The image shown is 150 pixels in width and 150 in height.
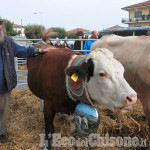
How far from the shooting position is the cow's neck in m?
2.15

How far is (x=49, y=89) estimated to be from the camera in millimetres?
2504

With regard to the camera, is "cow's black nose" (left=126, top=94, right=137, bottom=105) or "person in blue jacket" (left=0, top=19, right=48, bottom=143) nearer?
"cow's black nose" (left=126, top=94, right=137, bottom=105)

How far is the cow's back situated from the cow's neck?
0.12 meters

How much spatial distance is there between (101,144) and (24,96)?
2660 mm

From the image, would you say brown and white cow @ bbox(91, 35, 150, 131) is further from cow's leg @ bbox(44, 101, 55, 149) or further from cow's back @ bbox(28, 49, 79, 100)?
cow's leg @ bbox(44, 101, 55, 149)

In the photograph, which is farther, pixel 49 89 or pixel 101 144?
pixel 101 144

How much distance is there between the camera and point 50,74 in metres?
2.50

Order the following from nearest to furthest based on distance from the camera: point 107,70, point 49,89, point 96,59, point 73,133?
point 107,70
point 96,59
point 49,89
point 73,133

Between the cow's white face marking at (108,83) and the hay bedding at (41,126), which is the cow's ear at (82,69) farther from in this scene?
the hay bedding at (41,126)

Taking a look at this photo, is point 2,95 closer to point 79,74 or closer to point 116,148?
point 79,74

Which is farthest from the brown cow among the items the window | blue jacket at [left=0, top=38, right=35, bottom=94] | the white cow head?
the window

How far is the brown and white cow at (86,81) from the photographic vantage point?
6.04 ft

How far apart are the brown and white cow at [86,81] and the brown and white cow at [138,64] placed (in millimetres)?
760

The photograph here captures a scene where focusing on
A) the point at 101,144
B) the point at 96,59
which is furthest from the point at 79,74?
the point at 101,144
